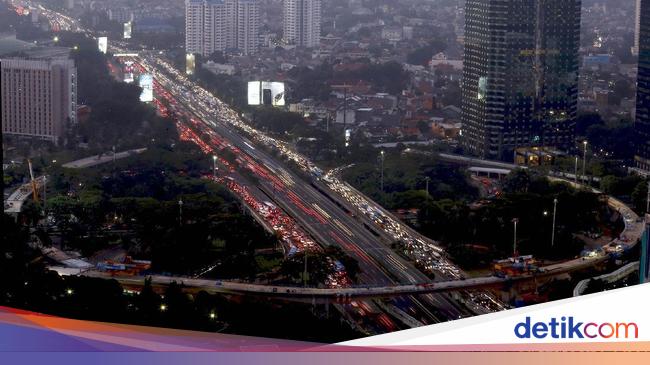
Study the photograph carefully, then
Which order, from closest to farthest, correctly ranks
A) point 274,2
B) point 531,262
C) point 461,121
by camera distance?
point 531,262, point 461,121, point 274,2

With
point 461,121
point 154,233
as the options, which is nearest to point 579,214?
point 154,233

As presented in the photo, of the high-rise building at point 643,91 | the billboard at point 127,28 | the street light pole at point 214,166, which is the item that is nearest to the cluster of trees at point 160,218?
the street light pole at point 214,166

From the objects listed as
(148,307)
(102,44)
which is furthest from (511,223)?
(102,44)

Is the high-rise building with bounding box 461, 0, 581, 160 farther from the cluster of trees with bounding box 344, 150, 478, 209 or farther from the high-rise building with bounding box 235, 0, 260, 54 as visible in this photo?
the high-rise building with bounding box 235, 0, 260, 54

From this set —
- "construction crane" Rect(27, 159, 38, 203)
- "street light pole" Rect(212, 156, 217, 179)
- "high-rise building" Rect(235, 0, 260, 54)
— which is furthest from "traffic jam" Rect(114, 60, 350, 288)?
"high-rise building" Rect(235, 0, 260, 54)

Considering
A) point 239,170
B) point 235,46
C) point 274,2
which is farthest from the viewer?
point 274,2

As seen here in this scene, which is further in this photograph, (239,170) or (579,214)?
(239,170)

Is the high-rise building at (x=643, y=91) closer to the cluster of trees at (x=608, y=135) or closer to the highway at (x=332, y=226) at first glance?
the cluster of trees at (x=608, y=135)

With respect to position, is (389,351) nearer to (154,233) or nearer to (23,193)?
(154,233)
